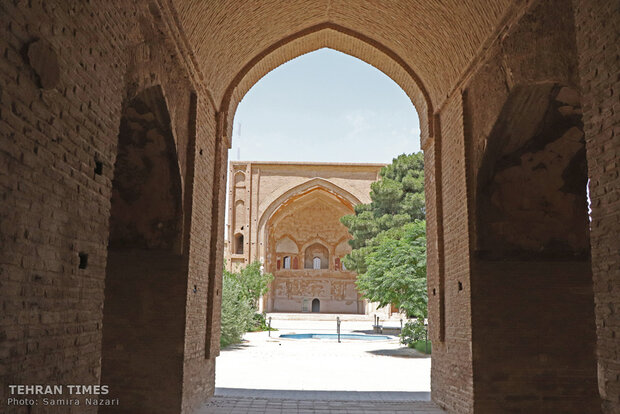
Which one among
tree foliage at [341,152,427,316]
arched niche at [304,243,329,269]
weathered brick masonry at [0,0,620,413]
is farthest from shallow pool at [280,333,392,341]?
arched niche at [304,243,329,269]

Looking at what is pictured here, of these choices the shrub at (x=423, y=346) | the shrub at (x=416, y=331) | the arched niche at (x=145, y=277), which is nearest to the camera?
the arched niche at (x=145, y=277)

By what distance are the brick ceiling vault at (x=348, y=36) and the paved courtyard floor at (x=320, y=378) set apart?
4.47 m

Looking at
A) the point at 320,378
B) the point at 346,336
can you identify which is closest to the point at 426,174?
the point at 320,378

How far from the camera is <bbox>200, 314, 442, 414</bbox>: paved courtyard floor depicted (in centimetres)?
812

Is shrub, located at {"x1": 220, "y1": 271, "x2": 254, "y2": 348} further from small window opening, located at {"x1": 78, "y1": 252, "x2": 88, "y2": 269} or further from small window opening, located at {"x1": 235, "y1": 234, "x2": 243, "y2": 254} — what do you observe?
small window opening, located at {"x1": 78, "y1": 252, "x2": 88, "y2": 269}

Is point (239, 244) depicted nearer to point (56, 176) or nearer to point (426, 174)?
point (426, 174)

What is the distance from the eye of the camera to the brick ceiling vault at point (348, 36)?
6684mm

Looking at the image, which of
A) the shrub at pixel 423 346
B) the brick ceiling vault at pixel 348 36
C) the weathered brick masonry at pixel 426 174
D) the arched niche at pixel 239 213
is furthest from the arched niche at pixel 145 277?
the arched niche at pixel 239 213

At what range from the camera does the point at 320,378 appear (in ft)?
36.0

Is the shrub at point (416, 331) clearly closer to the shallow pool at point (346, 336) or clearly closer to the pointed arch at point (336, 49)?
the shallow pool at point (346, 336)

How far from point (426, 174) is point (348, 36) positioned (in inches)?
108

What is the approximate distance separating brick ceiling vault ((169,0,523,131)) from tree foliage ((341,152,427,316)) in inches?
260

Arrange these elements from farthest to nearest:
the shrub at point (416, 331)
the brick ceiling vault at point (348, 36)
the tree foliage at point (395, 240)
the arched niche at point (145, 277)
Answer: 1. the shrub at point (416, 331)
2. the tree foliage at point (395, 240)
3. the arched niche at point (145, 277)
4. the brick ceiling vault at point (348, 36)

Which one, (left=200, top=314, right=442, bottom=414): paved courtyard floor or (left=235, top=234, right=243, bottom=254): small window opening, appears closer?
(left=200, top=314, right=442, bottom=414): paved courtyard floor
